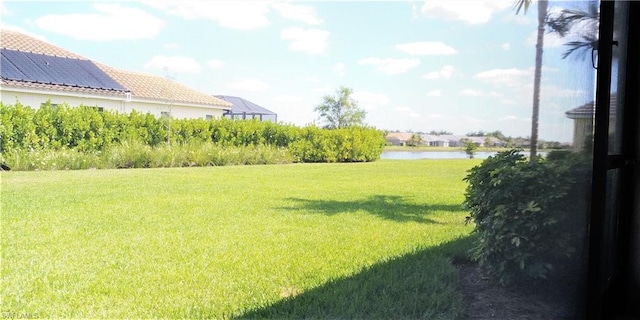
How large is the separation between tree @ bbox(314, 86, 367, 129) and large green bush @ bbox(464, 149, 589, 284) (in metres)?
0.91

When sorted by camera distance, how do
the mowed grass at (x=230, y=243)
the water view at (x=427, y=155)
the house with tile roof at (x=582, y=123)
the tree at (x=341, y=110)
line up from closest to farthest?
1. the mowed grass at (x=230, y=243)
2. the house with tile roof at (x=582, y=123)
3. the water view at (x=427, y=155)
4. the tree at (x=341, y=110)

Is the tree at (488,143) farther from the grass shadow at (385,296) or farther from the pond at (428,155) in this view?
the grass shadow at (385,296)

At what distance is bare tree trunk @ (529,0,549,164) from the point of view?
71.5 inches

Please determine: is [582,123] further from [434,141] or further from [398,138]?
[398,138]

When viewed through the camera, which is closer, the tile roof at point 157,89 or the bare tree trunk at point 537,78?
the bare tree trunk at point 537,78

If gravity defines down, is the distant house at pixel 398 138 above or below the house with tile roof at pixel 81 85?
below

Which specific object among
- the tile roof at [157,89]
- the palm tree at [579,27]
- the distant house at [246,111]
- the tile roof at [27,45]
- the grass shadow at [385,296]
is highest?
the palm tree at [579,27]

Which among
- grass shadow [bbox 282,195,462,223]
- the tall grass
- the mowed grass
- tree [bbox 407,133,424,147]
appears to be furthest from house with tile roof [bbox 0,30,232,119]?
tree [bbox 407,133,424,147]

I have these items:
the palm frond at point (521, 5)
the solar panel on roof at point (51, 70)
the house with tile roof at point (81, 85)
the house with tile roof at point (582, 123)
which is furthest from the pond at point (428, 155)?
the solar panel on roof at point (51, 70)

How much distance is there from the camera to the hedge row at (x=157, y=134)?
2.05 metres

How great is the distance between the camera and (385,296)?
1818mm

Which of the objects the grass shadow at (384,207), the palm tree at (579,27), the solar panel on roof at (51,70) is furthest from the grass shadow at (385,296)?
the solar panel on roof at (51,70)

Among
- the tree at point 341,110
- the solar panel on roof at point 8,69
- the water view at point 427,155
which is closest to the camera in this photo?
the solar panel on roof at point 8,69

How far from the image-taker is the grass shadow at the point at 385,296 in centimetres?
171
